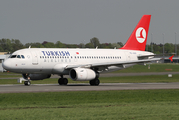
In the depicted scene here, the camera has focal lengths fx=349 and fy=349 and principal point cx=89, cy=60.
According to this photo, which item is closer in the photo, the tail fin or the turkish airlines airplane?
the turkish airlines airplane

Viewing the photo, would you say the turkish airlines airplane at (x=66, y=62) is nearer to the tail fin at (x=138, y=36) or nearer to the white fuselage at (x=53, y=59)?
the white fuselage at (x=53, y=59)

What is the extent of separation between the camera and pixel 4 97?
2472cm

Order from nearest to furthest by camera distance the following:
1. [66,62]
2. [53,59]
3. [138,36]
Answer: [53,59] → [66,62] → [138,36]

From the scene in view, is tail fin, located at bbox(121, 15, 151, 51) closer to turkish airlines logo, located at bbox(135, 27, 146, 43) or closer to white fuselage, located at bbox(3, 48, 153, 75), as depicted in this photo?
turkish airlines logo, located at bbox(135, 27, 146, 43)

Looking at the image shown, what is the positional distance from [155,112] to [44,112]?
541 centimetres

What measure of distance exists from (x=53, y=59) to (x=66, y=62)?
1.75 meters

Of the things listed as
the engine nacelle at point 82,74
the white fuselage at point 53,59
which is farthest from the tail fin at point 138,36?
the engine nacelle at point 82,74

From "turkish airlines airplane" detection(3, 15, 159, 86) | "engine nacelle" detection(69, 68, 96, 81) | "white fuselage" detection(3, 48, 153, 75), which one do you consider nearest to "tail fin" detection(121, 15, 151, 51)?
"turkish airlines airplane" detection(3, 15, 159, 86)

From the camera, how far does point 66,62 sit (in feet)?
133

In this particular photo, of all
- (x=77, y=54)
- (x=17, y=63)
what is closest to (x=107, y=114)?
(x=17, y=63)

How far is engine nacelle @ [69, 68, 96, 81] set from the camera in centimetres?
3751

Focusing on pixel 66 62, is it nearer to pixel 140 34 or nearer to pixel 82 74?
pixel 82 74

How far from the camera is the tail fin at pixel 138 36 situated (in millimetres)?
48375

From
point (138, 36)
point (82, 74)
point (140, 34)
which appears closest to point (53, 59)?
point (82, 74)
